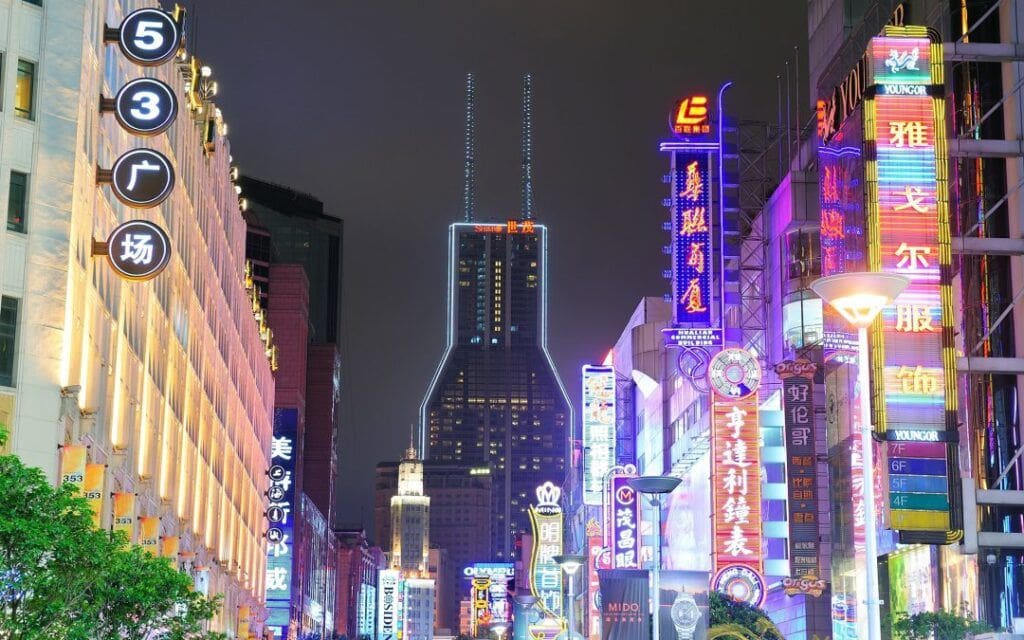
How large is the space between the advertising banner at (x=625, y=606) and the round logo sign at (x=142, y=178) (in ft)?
54.7

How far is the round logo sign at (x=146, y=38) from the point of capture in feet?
141

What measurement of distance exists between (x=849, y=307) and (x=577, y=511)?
13491 centimetres

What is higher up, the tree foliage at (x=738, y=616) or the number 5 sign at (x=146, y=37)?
the number 5 sign at (x=146, y=37)

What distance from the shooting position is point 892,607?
61594 mm

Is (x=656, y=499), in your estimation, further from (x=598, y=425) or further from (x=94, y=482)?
(x=598, y=425)

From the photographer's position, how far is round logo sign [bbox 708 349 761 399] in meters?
72.8

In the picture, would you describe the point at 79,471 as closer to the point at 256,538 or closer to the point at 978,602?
the point at 978,602

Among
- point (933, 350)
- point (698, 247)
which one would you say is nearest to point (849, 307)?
point (933, 350)

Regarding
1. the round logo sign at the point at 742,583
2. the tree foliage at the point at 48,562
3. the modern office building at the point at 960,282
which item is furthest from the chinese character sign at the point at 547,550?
the tree foliage at the point at 48,562

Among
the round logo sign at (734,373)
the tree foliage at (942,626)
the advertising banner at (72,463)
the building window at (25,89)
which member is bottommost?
the tree foliage at (942,626)

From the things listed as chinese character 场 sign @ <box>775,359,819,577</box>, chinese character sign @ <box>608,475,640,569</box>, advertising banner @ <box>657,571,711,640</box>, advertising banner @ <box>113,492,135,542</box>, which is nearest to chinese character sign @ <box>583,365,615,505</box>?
chinese character sign @ <box>608,475,640,569</box>

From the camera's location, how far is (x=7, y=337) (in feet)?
123

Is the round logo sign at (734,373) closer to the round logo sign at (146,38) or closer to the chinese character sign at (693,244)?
the chinese character sign at (693,244)

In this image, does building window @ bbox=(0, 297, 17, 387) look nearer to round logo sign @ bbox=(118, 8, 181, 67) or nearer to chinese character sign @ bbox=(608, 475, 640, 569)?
round logo sign @ bbox=(118, 8, 181, 67)
